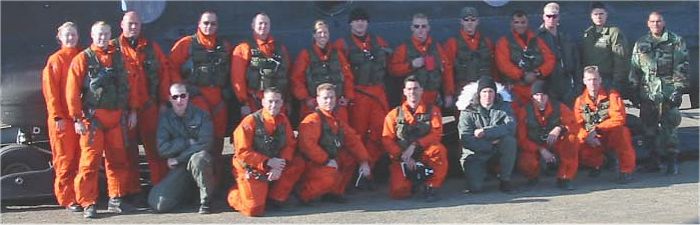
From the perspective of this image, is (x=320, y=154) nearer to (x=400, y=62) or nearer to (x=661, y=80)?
(x=400, y=62)

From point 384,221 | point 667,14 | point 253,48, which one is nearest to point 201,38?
point 253,48

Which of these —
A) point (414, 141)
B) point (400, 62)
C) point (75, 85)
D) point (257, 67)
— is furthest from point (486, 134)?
point (75, 85)

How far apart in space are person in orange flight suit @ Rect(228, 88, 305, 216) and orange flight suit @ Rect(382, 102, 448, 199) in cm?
79

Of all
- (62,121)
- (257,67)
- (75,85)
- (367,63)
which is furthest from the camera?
(367,63)

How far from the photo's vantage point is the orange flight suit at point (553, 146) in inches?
306

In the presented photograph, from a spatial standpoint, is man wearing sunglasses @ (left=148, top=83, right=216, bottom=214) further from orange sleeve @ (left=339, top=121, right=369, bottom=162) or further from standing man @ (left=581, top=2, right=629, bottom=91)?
standing man @ (left=581, top=2, right=629, bottom=91)

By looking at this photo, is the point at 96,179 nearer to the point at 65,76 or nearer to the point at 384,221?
the point at 65,76

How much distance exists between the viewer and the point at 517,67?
8.17 metres

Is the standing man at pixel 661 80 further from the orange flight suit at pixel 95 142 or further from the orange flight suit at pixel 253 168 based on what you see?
the orange flight suit at pixel 95 142

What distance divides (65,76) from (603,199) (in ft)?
13.2

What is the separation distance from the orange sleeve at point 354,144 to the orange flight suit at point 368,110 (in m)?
0.46

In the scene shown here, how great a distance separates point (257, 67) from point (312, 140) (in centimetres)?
74

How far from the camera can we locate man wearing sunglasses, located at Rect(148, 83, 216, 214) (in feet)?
23.1

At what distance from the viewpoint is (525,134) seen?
7887 millimetres
